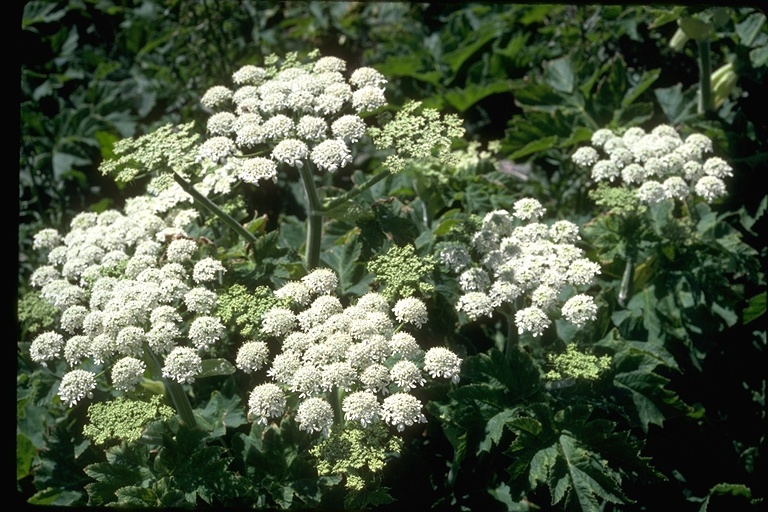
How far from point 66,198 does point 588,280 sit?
115 inches

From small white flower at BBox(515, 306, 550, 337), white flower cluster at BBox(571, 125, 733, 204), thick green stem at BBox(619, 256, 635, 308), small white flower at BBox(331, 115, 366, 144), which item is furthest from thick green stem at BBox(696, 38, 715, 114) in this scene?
small white flower at BBox(331, 115, 366, 144)

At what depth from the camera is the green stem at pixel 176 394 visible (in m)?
2.37

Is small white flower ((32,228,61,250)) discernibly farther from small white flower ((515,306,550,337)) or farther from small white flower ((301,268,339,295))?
small white flower ((515,306,550,337))

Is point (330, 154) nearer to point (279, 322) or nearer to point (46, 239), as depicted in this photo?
point (279, 322)

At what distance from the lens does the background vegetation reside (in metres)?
2.50

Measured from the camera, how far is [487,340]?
10.3 ft

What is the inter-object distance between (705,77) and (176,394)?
270cm

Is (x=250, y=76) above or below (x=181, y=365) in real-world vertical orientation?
above

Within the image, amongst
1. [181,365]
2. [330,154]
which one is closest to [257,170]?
[330,154]

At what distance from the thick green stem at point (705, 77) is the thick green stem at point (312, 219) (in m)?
1.93

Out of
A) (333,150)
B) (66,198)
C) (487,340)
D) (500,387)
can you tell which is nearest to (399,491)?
(500,387)

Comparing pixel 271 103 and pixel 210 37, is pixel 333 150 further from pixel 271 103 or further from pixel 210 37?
pixel 210 37

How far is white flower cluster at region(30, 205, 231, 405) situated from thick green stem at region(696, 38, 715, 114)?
2376mm

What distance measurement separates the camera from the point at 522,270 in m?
2.40
